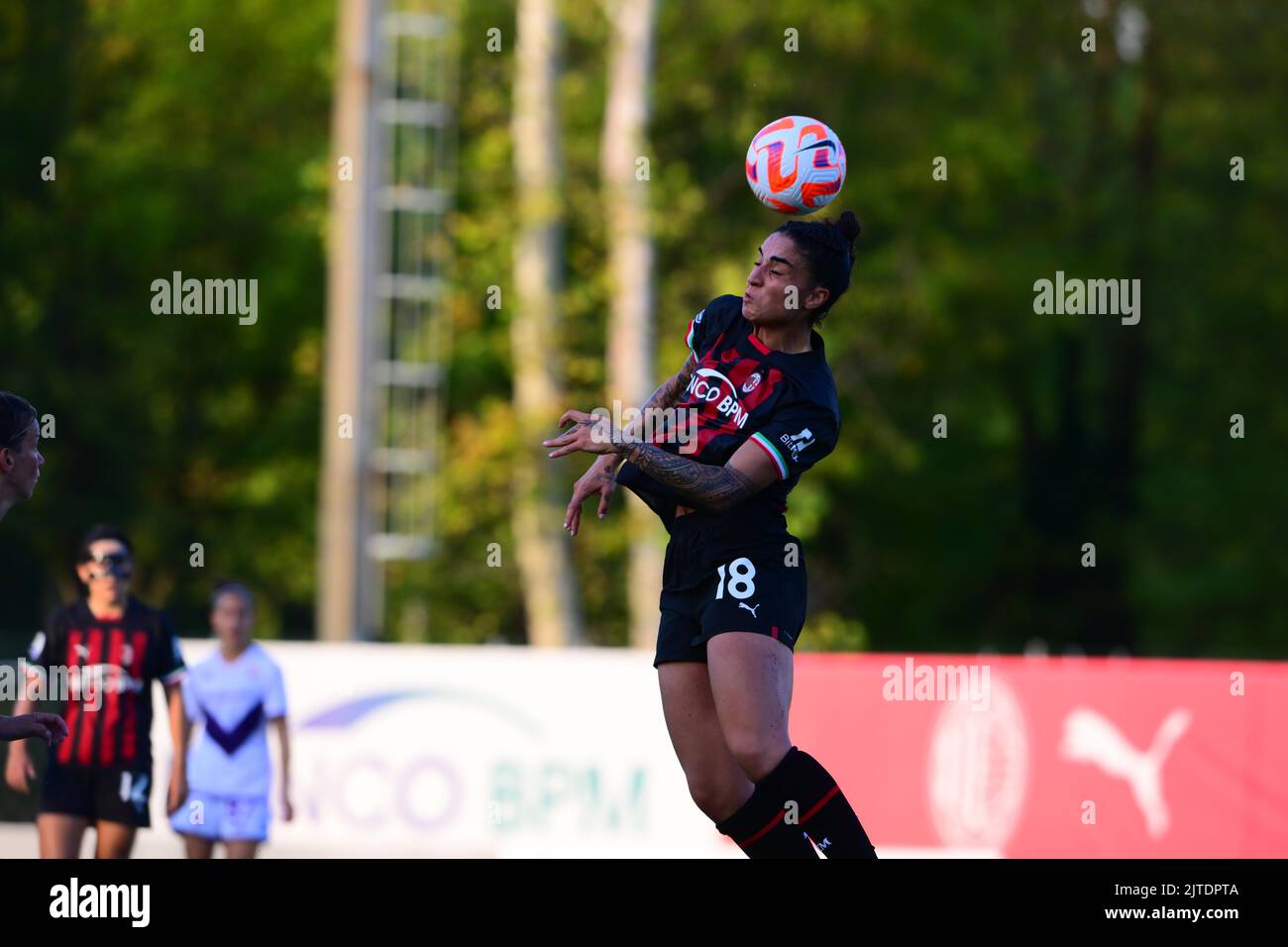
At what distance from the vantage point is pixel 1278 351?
115ft

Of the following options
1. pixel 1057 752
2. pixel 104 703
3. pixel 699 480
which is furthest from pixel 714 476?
pixel 1057 752

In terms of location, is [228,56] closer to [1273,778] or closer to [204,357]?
[204,357]

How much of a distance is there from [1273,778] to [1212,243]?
22.2 metres

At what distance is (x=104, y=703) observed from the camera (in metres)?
9.81

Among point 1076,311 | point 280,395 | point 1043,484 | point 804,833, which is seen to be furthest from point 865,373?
point 804,833

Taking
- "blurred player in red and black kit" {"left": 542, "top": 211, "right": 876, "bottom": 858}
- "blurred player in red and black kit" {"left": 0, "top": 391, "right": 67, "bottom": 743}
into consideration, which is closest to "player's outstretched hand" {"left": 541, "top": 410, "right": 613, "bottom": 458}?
"blurred player in red and black kit" {"left": 542, "top": 211, "right": 876, "bottom": 858}

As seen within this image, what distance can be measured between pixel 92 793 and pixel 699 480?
14.4 ft

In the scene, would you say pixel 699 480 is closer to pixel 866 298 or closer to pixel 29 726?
pixel 29 726

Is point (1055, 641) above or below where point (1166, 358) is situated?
below

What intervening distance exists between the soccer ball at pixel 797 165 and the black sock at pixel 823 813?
2147 millimetres

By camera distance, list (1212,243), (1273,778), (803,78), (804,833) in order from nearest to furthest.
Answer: (804,833), (1273,778), (803,78), (1212,243)

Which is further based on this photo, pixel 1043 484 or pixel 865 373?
pixel 1043 484

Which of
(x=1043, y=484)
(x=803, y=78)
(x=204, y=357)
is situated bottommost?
(x=1043, y=484)

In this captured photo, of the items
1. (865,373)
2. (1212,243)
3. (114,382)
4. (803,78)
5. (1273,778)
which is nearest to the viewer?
(1273,778)
